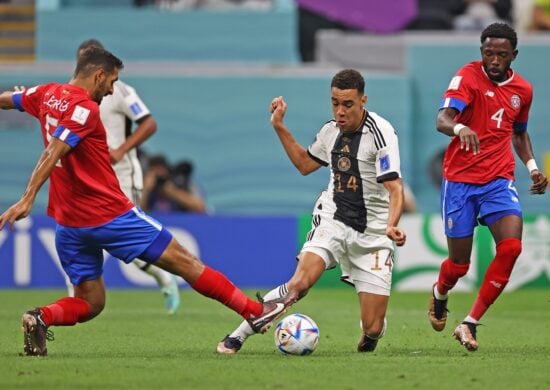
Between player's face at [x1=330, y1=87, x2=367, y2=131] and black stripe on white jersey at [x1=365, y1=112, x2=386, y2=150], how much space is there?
0.15m

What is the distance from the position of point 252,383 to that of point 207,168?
14.3m

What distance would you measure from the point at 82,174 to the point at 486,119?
325 centimetres

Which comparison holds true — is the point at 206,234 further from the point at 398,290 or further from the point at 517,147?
the point at 517,147

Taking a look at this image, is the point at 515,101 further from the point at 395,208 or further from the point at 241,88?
the point at 241,88

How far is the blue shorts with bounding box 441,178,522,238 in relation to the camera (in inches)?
392

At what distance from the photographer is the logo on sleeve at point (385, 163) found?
9453 mm

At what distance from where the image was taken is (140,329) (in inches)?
459

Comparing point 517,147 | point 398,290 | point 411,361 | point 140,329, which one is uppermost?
point 517,147

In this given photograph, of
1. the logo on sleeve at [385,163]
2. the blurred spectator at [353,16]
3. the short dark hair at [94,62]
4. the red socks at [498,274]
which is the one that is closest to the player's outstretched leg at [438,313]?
the red socks at [498,274]

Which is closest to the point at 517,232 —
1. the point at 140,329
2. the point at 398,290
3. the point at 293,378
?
the point at 293,378

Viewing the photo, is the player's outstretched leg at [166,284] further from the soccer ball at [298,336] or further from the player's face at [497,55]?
the player's face at [497,55]

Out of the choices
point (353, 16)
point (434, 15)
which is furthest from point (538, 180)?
point (353, 16)

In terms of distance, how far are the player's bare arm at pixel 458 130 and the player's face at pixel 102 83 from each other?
2.51 metres

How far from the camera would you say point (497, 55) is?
9.92m
